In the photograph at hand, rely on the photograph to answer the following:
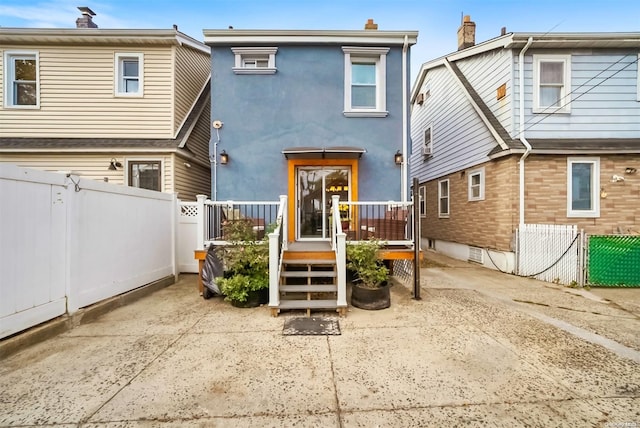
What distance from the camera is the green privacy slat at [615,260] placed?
235 inches

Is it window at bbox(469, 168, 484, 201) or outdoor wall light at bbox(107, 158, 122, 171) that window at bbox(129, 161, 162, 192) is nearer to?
outdoor wall light at bbox(107, 158, 122, 171)

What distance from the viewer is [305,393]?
247 centimetres

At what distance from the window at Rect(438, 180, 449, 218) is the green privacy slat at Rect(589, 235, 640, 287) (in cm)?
473

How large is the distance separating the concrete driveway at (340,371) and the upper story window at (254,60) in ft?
18.8

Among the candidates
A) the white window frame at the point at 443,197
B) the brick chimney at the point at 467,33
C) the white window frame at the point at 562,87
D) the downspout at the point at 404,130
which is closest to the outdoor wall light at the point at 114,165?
the downspout at the point at 404,130

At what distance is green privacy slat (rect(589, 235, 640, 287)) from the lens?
19.6 ft

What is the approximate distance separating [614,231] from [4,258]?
39.0ft

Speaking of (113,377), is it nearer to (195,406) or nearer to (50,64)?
(195,406)

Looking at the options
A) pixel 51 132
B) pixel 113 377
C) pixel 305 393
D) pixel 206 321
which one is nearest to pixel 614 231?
pixel 305 393

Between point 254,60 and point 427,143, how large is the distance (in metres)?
8.27

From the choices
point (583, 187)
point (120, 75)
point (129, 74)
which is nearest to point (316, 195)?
point (129, 74)

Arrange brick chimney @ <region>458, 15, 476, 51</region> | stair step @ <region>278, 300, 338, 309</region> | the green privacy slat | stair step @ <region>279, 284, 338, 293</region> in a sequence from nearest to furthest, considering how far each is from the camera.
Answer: stair step @ <region>278, 300, 338, 309</region> < stair step @ <region>279, 284, 338, 293</region> < the green privacy slat < brick chimney @ <region>458, 15, 476, 51</region>

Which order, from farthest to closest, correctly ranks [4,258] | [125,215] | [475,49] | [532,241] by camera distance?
[475,49] → [532,241] → [125,215] → [4,258]

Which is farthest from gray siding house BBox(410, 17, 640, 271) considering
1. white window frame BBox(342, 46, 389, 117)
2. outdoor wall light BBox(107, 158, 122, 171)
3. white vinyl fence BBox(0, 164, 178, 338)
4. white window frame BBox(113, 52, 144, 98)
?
outdoor wall light BBox(107, 158, 122, 171)
